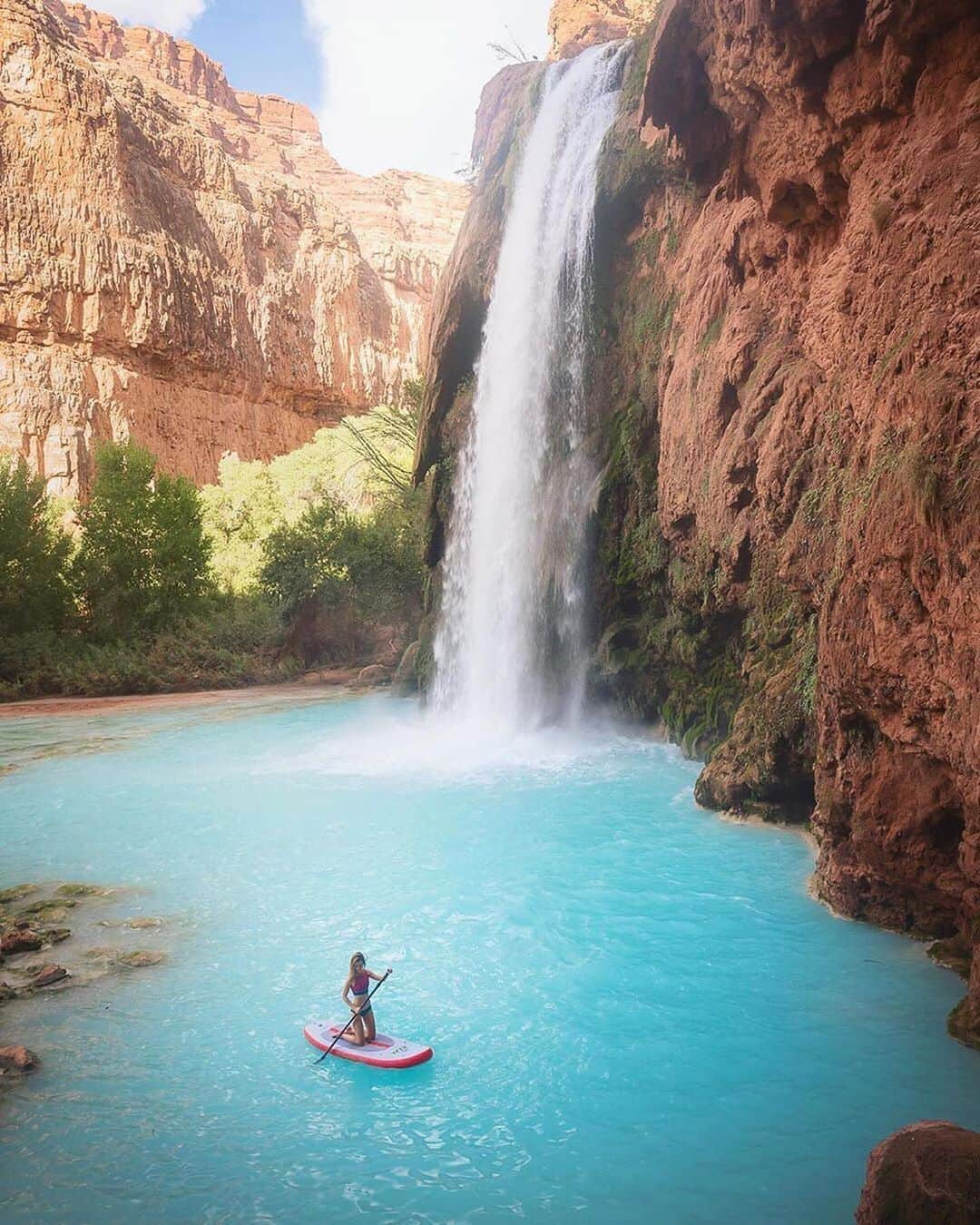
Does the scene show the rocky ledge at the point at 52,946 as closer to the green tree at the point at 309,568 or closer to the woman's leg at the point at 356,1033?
the woman's leg at the point at 356,1033

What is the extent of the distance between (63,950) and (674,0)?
10.0 metres

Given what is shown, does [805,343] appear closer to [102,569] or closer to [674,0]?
[674,0]

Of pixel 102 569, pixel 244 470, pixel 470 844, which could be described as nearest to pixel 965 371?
pixel 470 844

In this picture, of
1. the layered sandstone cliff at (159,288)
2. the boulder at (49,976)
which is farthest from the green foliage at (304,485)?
the boulder at (49,976)

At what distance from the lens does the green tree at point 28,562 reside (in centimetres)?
2450

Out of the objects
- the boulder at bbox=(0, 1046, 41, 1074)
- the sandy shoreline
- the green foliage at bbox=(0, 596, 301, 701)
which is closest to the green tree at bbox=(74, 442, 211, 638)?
the green foliage at bbox=(0, 596, 301, 701)

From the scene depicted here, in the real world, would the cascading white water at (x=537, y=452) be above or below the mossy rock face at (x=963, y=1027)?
above

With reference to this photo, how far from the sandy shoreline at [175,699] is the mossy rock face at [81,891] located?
1315 centimetres

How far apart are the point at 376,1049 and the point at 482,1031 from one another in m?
0.63

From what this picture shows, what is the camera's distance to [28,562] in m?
25.1

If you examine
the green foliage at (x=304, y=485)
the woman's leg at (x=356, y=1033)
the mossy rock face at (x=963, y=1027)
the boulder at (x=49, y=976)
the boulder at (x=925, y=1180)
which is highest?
the green foliage at (x=304, y=485)

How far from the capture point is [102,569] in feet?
86.5

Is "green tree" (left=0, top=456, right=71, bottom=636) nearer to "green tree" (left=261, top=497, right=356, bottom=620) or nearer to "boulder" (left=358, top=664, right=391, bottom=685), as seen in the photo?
"green tree" (left=261, top=497, right=356, bottom=620)

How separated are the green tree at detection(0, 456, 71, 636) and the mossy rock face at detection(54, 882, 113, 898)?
→ 1821 cm
